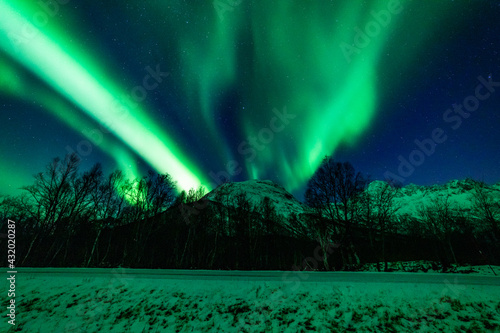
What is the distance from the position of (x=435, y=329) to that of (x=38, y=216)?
3839 cm

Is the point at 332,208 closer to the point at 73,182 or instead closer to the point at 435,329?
the point at 435,329

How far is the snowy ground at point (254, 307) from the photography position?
8023mm

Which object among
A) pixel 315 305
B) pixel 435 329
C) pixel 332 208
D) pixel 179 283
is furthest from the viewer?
pixel 332 208

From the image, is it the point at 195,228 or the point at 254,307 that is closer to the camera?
the point at 254,307

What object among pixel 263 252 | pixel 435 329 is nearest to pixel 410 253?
pixel 263 252

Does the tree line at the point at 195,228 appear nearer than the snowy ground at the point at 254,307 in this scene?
No

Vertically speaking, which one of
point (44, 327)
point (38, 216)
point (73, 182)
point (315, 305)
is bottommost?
point (44, 327)

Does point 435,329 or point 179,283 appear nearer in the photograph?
point 435,329

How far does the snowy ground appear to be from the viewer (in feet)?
26.3

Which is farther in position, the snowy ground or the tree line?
the tree line

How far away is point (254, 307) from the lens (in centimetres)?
902

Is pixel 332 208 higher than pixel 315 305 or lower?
higher

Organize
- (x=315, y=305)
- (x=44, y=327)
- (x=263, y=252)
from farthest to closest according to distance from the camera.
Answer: (x=263, y=252), (x=315, y=305), (x=44, y=327)

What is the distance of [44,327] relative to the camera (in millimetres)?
8234
